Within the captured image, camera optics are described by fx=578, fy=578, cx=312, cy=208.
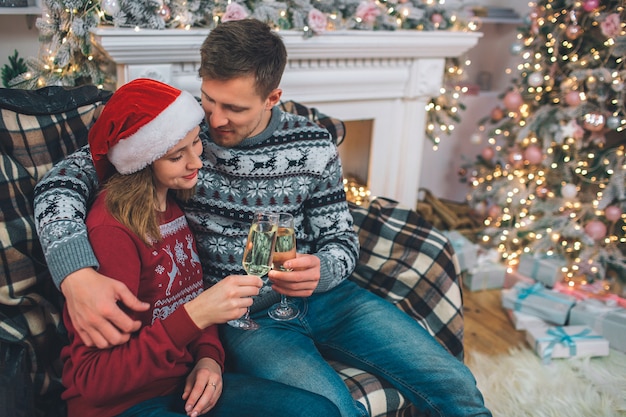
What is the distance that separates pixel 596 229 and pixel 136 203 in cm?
238

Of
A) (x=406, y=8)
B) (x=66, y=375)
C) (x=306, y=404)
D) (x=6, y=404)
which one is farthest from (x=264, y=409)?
(x=406, y=8)

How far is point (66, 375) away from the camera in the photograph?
1164 mm

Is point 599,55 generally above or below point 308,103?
above

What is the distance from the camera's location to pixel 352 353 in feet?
5.08

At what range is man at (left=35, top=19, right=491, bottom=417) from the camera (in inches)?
55.3

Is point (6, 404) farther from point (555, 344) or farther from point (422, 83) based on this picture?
point (422, 83)

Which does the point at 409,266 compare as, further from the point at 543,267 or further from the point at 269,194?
the point at 543,267

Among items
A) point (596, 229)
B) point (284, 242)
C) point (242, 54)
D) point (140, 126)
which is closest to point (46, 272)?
point (140, 126)

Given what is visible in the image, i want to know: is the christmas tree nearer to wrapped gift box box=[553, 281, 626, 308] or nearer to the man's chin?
wrapped gift box box=[553, 281, 626, 308]

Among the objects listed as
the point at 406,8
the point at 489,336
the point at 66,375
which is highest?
the point at 406,8

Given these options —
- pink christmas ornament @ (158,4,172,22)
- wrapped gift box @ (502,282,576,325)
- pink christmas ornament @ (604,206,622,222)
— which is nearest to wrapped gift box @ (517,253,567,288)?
wrapped gift box @ (502,282,576,325)

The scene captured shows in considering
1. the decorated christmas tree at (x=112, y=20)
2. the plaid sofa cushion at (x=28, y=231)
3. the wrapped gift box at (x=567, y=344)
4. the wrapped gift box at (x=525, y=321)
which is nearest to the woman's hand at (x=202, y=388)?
the plaid sofa cushion at (x=28, y=231)

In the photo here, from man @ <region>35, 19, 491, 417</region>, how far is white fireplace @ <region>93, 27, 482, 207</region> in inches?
25.8

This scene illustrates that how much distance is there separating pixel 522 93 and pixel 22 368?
2.77 meters
